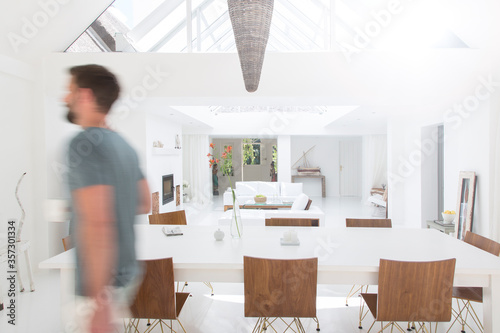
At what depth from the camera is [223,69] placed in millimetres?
4078

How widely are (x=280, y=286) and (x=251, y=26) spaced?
1.41m

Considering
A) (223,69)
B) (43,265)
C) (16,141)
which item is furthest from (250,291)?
(16,141)

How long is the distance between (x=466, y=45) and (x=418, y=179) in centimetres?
283

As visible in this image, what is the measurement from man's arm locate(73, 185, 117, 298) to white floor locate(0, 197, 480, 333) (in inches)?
67.2

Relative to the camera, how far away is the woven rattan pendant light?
138cm

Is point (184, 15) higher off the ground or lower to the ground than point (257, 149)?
higher

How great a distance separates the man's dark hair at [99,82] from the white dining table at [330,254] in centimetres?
96

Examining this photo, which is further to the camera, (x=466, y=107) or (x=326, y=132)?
(x=326, y=132)

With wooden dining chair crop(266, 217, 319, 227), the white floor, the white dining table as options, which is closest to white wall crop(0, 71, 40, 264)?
the white floor

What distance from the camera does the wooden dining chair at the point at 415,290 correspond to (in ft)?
6.40

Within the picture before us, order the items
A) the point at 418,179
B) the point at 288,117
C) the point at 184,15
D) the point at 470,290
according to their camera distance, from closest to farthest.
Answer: the point at 470,290, the point at 184,15, the point at 418,179, the point at 288,117

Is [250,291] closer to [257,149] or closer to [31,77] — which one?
[31,77]

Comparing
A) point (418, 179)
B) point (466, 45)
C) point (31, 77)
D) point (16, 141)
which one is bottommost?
point (418, 179)

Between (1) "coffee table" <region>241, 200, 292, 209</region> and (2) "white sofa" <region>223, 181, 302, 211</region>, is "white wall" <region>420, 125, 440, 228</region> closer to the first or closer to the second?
(1) "coffee table" <region>241, 200, 292, 209</region>
